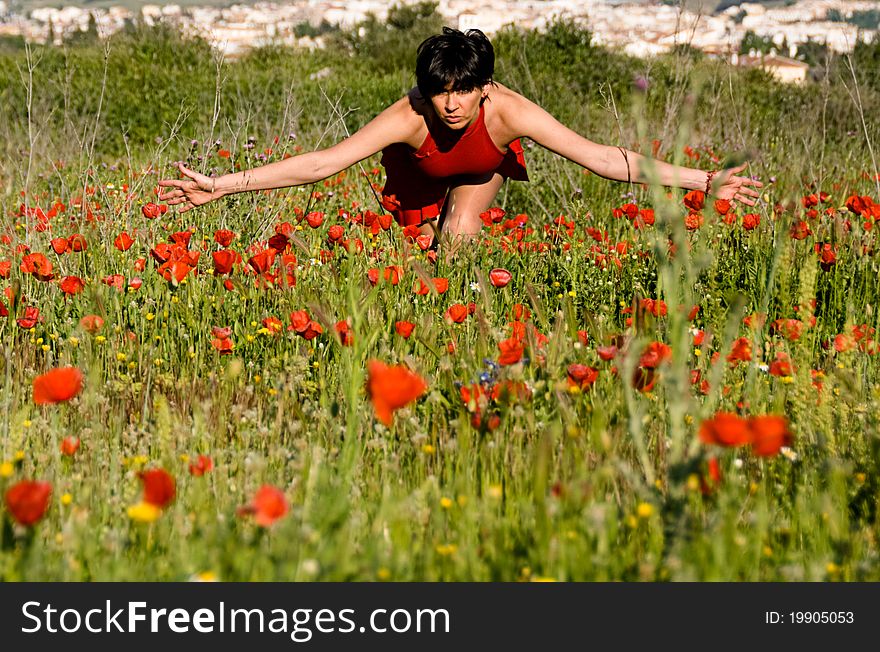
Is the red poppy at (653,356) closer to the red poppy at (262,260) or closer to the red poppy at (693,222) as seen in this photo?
the red poppy at (262,260)

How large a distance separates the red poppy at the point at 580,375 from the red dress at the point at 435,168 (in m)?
2.21

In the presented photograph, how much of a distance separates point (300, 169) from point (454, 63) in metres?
0.75

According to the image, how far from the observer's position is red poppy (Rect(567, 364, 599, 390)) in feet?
6.97

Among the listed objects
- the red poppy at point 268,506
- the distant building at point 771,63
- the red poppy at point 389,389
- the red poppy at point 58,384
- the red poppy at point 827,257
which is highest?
the distant building at point 771,63

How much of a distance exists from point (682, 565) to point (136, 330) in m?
2.11

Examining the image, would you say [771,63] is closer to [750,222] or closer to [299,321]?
[750,222]

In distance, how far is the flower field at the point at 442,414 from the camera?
5.19ft

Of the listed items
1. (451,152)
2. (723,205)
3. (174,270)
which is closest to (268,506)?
(174,270)

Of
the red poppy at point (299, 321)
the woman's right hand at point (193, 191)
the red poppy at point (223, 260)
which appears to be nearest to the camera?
the red poppy at point (299, 321)

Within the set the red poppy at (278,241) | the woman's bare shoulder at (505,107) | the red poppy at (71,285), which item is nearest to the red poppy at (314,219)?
the red poppy at (278,241)

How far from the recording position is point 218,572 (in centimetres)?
147

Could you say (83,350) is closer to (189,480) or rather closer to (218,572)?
(189,480)

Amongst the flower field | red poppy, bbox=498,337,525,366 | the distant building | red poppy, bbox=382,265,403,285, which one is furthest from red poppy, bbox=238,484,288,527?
the distant building

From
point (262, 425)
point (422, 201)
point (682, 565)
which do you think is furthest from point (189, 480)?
point (422, 201)
